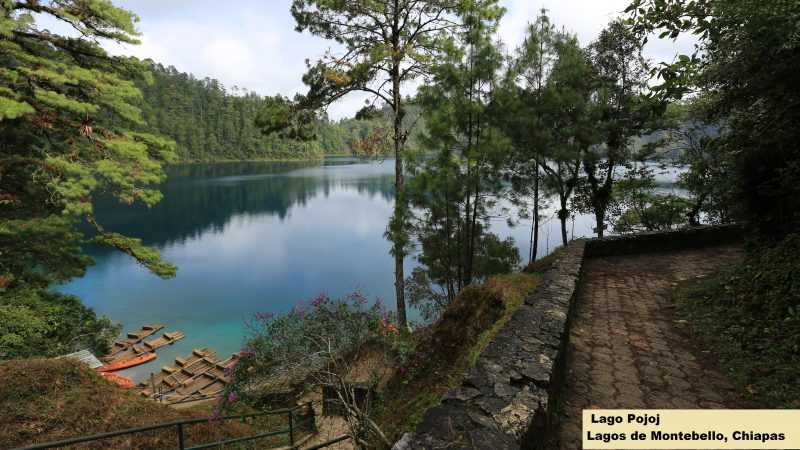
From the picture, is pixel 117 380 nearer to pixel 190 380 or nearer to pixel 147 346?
pixel 190 380

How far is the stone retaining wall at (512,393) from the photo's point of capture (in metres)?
2.14

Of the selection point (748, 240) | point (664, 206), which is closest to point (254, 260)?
Result: point (664, 206)

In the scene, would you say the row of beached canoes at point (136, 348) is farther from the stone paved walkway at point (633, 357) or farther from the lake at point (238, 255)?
the stone paved walkway at point (633, 357)

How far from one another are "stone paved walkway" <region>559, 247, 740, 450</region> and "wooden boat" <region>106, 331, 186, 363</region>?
20.2 metres

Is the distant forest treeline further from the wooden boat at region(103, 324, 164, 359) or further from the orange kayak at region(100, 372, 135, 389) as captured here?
the orange kayak at region(100, 372, 135, 389)

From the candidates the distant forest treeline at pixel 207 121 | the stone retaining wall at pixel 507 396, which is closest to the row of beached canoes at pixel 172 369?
the stone retaining wall at pixel 507 396

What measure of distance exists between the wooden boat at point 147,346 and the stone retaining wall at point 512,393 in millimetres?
20014

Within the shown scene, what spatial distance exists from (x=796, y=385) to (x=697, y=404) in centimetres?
85

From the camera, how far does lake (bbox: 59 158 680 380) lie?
24.1 meters

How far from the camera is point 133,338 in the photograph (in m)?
20.0

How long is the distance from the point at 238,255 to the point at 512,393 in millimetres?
37267

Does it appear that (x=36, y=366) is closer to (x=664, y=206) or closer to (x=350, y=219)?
(x=664, y=206)

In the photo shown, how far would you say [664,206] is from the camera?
15891 mm

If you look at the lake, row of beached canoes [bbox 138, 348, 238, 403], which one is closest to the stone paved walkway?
the lake
